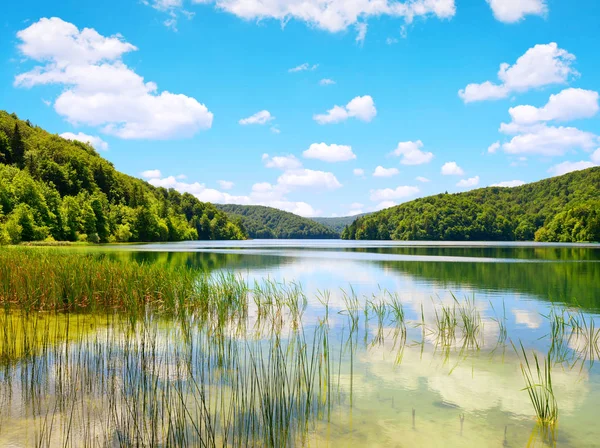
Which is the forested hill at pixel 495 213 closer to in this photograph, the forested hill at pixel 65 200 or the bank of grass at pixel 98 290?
the forested hill at pixel 65 200

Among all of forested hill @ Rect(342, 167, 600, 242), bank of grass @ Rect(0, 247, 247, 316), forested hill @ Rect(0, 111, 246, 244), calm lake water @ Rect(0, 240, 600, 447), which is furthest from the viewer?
forested hill @ Rect(342, 167, 600, 242)

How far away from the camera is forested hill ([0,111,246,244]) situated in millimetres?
69188

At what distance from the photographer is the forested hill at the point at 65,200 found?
227ft

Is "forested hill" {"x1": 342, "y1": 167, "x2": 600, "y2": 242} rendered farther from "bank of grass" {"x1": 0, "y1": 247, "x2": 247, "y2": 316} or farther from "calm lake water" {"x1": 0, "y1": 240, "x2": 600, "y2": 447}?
"bank of grass" {"x1": 0, "y1": 247, "x2": 247, "y2": 316}

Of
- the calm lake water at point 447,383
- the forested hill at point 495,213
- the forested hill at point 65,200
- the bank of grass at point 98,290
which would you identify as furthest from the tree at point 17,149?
the forested hill at point 495,213

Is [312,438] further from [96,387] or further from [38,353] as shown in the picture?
[38,353]

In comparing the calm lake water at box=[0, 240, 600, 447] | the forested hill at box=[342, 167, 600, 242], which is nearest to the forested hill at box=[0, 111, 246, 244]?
the calm lake water at box=[0, 240, 600, 447]

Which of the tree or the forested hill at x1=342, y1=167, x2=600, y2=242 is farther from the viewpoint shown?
the forested hill at x1=342, y1=167, x2=600, y2=242

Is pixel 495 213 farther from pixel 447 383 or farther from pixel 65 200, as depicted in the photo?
pixel 447 383

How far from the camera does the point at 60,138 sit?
146 m

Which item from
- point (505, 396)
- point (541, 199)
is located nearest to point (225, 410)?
point (505, 396)

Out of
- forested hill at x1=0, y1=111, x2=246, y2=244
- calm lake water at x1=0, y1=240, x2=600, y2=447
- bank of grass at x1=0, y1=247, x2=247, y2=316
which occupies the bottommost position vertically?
calm lake water at x1=0, y1=240, x2=600, y2=447

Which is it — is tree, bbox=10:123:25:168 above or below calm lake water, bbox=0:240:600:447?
above

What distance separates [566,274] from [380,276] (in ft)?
42.7
